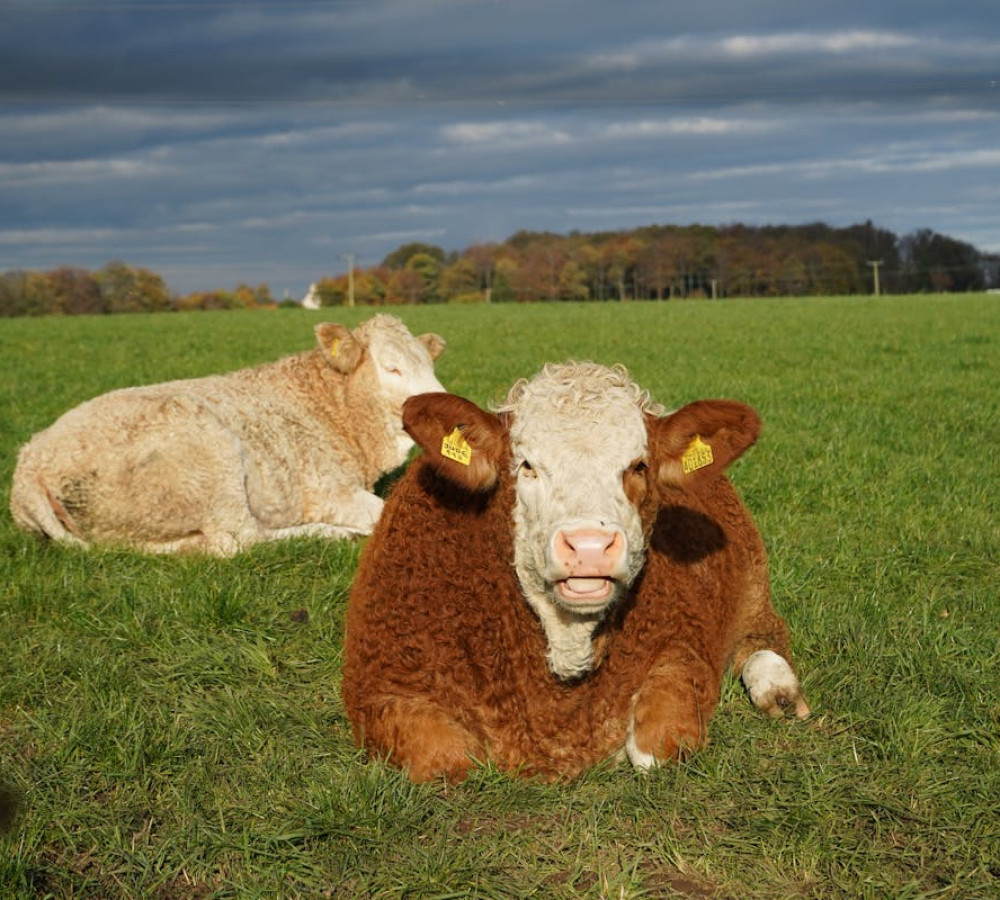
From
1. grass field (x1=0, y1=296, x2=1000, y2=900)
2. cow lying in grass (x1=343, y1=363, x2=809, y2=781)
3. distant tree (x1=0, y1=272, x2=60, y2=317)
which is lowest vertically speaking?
grass field (x1=0, y1=296, x2=1000, y2=900)

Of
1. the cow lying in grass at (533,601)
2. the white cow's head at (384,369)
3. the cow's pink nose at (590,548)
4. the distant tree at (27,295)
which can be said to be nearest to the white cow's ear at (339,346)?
the white cow's head at (384,369)

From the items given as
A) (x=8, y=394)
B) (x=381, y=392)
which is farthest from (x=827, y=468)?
(x=8, y=394)

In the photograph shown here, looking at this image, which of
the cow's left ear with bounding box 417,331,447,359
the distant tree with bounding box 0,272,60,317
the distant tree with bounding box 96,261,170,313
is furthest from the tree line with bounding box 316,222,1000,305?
the cow's left ear with bounding box 417,331,447,359

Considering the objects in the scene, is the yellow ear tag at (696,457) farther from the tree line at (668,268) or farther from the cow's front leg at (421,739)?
the tree line at (668,268)

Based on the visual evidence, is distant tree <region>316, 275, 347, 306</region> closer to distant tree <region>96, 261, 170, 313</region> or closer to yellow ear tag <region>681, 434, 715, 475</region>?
Answer: distant tree <region>96, 261, 170, 313</region>

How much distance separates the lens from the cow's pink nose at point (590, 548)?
388 cm

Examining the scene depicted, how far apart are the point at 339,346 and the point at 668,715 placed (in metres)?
5.32

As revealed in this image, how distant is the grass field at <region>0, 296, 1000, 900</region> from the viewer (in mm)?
3869

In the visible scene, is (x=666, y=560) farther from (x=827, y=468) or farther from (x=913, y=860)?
(x=827, y=468)

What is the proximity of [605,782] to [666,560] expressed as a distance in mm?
998

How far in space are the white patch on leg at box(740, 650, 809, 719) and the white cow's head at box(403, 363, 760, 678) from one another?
1.10 metres

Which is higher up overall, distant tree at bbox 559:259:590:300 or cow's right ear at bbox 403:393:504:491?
distant tree at bbox 559:259:590:300

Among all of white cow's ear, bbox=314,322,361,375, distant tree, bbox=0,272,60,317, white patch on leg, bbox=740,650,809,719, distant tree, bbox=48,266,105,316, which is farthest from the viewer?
distant tree, bbox=48,266,105,316

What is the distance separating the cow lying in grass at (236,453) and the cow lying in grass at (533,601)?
3.37 meters
